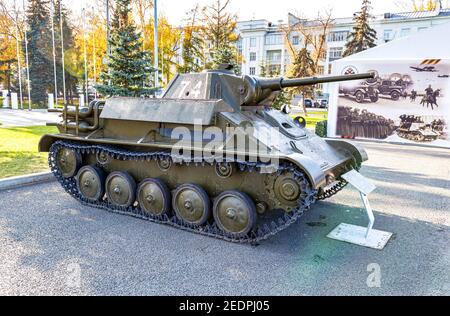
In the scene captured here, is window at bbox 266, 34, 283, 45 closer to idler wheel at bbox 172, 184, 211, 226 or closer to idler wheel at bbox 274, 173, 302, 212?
idler wheel at bbox 172, 184, 211, 226

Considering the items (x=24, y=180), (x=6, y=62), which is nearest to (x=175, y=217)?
(x=24, y=180)

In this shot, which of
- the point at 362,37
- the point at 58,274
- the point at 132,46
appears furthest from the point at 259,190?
the point at 362,37

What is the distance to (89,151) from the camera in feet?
25.7

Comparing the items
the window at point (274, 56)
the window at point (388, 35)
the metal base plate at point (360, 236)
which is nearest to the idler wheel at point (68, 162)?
the metal base plate at point (360, 236)

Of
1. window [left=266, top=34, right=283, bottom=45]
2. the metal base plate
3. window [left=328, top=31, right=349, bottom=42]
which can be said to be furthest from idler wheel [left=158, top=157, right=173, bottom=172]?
window [left=266, top=34, right=283, bottom=45]

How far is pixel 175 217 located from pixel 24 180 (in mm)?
4550

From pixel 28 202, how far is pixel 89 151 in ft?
5.49

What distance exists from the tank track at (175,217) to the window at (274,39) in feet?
201

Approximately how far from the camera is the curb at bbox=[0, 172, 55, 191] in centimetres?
887

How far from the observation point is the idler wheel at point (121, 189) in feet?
24.0

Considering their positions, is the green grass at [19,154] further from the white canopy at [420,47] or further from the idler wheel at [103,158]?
the white canopy at [420,47]

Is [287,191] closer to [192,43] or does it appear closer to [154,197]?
[154,197]

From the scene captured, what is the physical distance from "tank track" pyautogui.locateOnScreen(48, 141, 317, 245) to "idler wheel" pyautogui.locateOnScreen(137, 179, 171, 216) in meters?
0.12

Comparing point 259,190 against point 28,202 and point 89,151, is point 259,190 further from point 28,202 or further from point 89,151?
point 28,202
